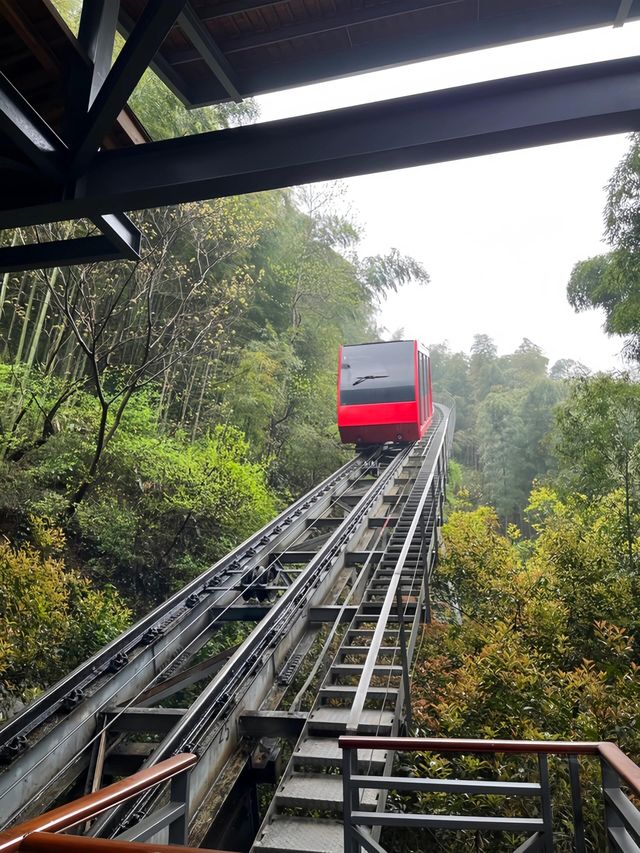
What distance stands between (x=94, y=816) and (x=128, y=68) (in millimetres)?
2257

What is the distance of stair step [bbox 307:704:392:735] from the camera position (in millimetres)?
3189

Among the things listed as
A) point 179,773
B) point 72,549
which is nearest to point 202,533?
point 72,549

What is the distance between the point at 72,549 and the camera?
7.04m

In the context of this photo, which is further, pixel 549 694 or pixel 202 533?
pixel 202 533

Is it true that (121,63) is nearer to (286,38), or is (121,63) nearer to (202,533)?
(286,38)

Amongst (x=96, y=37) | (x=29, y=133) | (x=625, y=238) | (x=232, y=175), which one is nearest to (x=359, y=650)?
(x=232, y=175)

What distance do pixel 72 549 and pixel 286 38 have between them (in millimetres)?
5954

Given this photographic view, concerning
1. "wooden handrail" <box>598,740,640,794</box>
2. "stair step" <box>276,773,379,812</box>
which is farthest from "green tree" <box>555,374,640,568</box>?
"wooden handrail" <box>598,740,640,794</box>

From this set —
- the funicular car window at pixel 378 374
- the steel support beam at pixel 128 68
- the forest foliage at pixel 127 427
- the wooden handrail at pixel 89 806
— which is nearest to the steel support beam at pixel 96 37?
the steel support beam at pixel 128 68

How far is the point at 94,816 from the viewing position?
4.21ft

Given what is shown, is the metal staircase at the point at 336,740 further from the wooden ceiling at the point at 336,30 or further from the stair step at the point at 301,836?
the wooden ceiling at the point at 336,30

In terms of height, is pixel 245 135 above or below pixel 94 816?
above

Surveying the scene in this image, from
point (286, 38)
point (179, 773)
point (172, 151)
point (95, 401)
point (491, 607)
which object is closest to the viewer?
point (179, 773)

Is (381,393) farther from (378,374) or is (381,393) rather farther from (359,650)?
(359,650)
